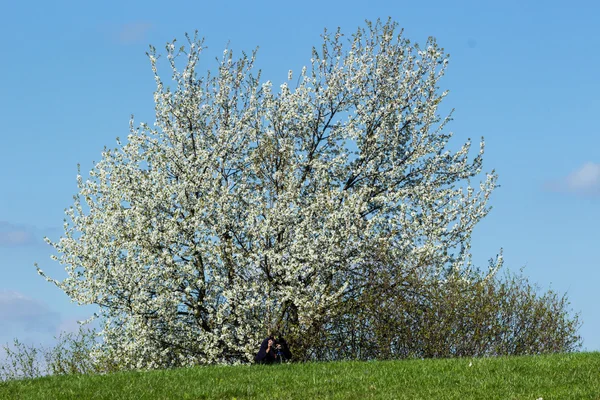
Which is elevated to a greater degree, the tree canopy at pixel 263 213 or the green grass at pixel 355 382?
the tree canopy at pixel 263 213

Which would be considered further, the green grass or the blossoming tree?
the blossoming tree

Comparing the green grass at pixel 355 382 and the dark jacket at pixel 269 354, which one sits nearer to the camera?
the green grass at pixel 355 382

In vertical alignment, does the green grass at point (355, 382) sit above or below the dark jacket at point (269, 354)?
below

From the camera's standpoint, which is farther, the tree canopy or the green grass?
the tree canopy

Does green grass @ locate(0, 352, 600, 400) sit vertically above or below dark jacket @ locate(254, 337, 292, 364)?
below

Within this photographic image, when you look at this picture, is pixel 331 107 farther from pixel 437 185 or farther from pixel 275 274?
pixel 275 274

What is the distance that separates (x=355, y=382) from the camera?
16.2 metres

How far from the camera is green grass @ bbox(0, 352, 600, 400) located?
15180mm

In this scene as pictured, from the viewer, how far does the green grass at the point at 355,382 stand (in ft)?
49.8

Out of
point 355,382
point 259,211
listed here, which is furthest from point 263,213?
point 355,382

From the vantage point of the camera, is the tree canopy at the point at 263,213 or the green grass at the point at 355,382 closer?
the green grass at the point at 355,382

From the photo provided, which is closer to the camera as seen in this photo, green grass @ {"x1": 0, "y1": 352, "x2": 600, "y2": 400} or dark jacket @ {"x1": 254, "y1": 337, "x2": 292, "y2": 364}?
green grass @ {"x1": 0, "y1": 352, "x2": 600, "y2": 400}

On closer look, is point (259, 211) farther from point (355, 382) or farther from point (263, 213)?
point (355, 382)

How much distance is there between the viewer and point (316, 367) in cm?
1838
